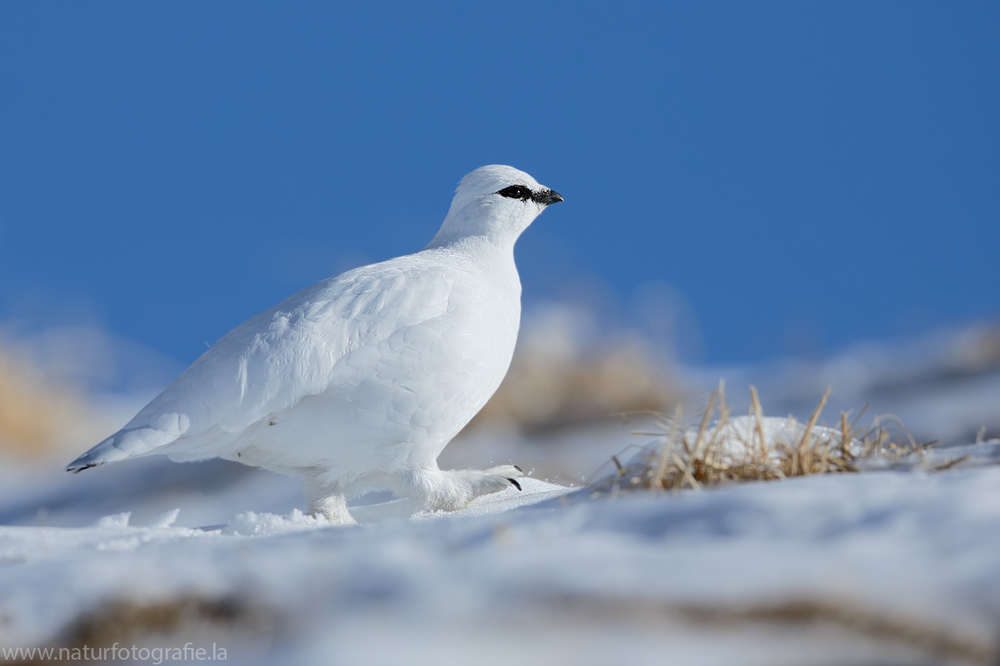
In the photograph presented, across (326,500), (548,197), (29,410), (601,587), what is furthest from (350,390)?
(29,410)

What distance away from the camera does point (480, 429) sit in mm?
7363

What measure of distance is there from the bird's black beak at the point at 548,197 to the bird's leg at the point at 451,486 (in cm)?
144

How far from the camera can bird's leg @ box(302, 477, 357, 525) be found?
11.2 ft

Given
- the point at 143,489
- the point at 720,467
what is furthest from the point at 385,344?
the point at 143,489

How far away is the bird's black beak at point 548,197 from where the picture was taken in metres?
4.23

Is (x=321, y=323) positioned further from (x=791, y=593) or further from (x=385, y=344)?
(x=791, y=593)

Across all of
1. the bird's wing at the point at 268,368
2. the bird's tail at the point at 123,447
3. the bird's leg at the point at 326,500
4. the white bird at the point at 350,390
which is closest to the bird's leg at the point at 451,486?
the white bird at the point at 350,390

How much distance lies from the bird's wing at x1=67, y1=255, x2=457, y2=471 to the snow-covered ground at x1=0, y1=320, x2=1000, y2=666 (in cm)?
101

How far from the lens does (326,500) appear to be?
3.43 m

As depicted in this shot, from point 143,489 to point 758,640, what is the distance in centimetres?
752

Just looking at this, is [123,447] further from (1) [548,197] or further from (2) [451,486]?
(1) [548,197]

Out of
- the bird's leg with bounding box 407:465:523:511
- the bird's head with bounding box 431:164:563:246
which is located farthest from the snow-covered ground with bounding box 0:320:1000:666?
the bird's head with bounding box 431:164:563:246

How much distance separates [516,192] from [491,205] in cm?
15

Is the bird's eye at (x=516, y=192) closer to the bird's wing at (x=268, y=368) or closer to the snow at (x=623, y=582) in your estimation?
the bird's wing at (x=268, y=368)
